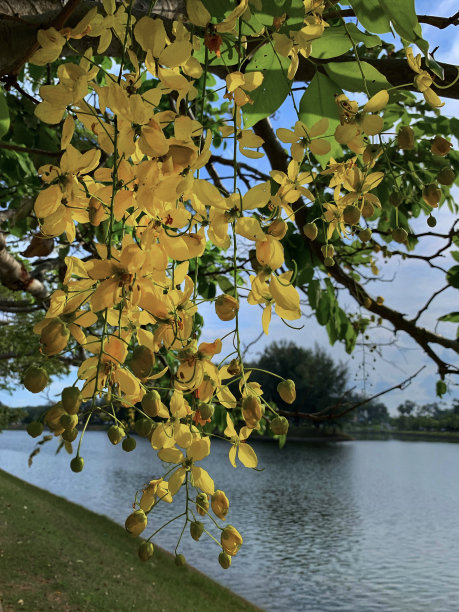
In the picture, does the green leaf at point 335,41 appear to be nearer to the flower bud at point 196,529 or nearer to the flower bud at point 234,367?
the flower bud at point 234,367

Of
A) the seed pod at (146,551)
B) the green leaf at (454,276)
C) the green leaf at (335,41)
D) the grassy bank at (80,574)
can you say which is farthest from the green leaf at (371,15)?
the grassy bank at (80,574)

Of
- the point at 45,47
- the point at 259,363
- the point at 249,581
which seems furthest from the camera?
the point at 259,363

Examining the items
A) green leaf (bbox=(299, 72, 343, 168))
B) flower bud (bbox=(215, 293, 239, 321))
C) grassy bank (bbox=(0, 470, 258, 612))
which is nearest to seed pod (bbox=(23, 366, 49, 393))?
flower bud (bbox=(215, 293, 239, 321))

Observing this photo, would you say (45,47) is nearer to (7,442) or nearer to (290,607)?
(290,607)

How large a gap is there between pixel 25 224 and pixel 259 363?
32913mm

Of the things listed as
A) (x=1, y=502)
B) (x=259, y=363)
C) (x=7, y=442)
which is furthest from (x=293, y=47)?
(x=7, y=442)

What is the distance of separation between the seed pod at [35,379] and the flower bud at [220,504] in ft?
0.67

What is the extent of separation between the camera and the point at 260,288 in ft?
1.56

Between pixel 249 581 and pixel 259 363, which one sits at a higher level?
pixel 259 363

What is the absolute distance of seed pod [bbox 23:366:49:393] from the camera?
44 cm

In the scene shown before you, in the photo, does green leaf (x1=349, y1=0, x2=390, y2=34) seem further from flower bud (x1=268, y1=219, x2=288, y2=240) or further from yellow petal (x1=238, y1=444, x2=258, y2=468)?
yellow petal (x1=238, y1=444, x2=258, y2=468)

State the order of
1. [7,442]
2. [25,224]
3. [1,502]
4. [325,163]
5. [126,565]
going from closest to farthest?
[325,163]
[25,224]
[126,565]
[1,502]
[7,442]

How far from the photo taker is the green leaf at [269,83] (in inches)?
25.2

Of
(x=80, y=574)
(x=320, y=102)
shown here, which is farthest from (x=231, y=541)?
(x=80, y=574)
